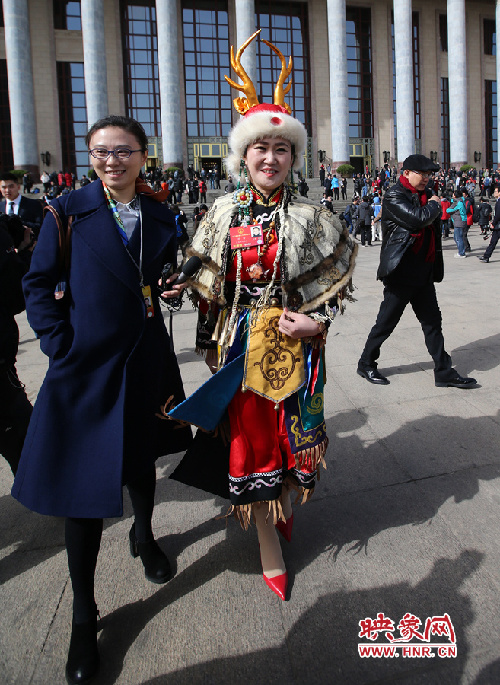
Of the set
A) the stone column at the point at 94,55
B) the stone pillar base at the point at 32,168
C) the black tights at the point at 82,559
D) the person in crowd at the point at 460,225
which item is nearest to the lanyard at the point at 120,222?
the black tights at the point at 82,559

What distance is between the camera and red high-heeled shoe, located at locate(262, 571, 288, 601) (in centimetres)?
217

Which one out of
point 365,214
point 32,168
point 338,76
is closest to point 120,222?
point 365,214

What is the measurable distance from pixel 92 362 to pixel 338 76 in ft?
116

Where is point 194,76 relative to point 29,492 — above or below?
above

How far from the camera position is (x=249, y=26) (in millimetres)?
30750

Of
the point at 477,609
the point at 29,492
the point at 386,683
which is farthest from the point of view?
the point at 477,609

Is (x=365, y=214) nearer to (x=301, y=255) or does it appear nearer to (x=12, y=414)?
(x=301, y=255)

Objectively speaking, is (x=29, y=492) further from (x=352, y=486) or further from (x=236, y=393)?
(x=352, y=486)

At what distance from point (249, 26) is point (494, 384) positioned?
107ft

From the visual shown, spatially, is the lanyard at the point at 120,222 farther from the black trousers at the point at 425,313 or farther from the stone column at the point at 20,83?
the stone column at the point at 20,83

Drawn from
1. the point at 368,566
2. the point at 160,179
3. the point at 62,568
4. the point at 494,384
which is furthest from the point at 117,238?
the point at 160,179

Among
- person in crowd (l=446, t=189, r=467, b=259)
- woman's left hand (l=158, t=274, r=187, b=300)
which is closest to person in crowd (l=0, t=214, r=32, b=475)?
woman's left hand (l=158, t=274, r=187, b=300)

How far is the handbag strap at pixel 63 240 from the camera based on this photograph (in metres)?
1.92

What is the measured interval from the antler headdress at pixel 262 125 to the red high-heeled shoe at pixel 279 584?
1.78 m
